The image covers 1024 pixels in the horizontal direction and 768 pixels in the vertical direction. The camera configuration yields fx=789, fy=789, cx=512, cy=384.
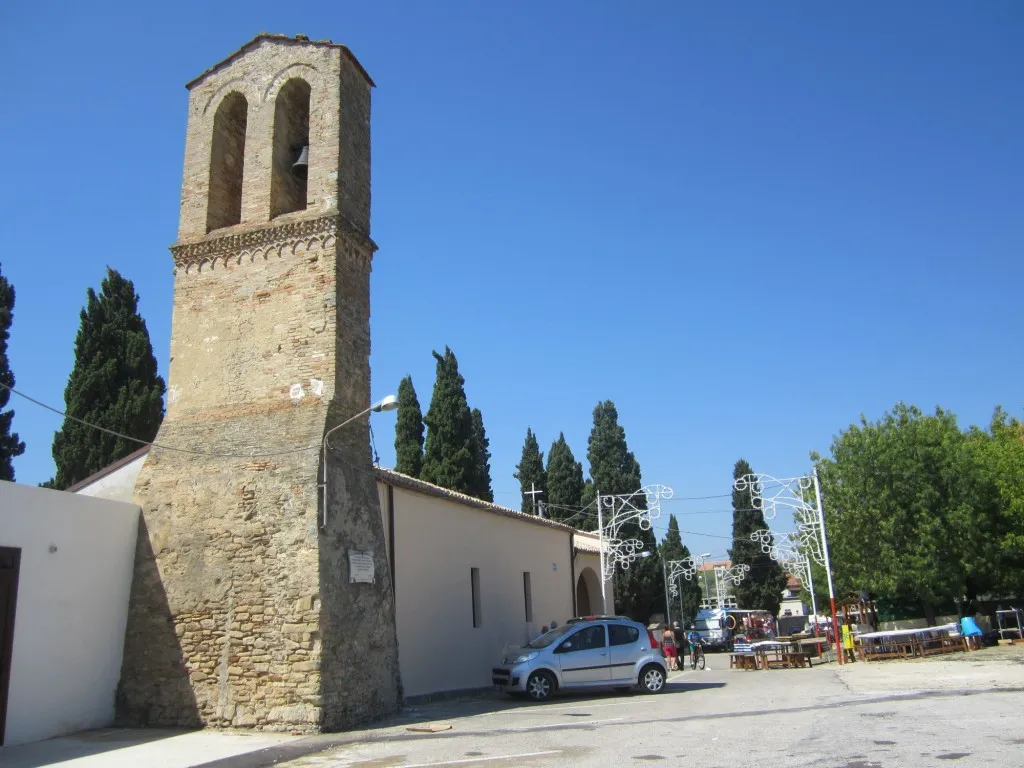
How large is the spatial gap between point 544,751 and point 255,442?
661 cm

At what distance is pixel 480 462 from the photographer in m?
32.5

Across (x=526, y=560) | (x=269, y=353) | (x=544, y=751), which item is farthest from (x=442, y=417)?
(x=544, y=751)

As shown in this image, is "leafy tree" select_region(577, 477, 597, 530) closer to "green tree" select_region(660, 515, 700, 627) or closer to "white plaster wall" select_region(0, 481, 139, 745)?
"green tree" select_region(660, 515, 700, 627)

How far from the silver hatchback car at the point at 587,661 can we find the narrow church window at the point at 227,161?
32.5 feet

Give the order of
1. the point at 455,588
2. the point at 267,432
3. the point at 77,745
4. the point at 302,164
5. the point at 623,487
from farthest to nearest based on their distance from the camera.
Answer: the point at 623,487
the point at 455,588
the point at 302,164
the point at 267,432
the point at 77,745

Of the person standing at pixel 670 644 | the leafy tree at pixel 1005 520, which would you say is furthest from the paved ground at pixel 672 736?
the leafy tree at pixel 1005 520

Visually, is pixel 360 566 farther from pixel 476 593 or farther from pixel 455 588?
pixel 476 593

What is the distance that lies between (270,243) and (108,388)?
12696mm

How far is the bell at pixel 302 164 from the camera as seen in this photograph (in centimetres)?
1414

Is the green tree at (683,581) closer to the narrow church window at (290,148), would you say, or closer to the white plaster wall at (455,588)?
the white plaster wall at (455,588)

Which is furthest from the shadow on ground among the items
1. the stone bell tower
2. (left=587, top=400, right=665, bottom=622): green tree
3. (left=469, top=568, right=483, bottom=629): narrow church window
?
(left=587, top=400, right=665, bottom=622): green tree

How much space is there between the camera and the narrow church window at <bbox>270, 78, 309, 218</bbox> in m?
14.1

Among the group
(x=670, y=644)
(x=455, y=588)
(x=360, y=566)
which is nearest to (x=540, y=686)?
(x=455, y=588)

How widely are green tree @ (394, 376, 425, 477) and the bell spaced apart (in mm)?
18236
